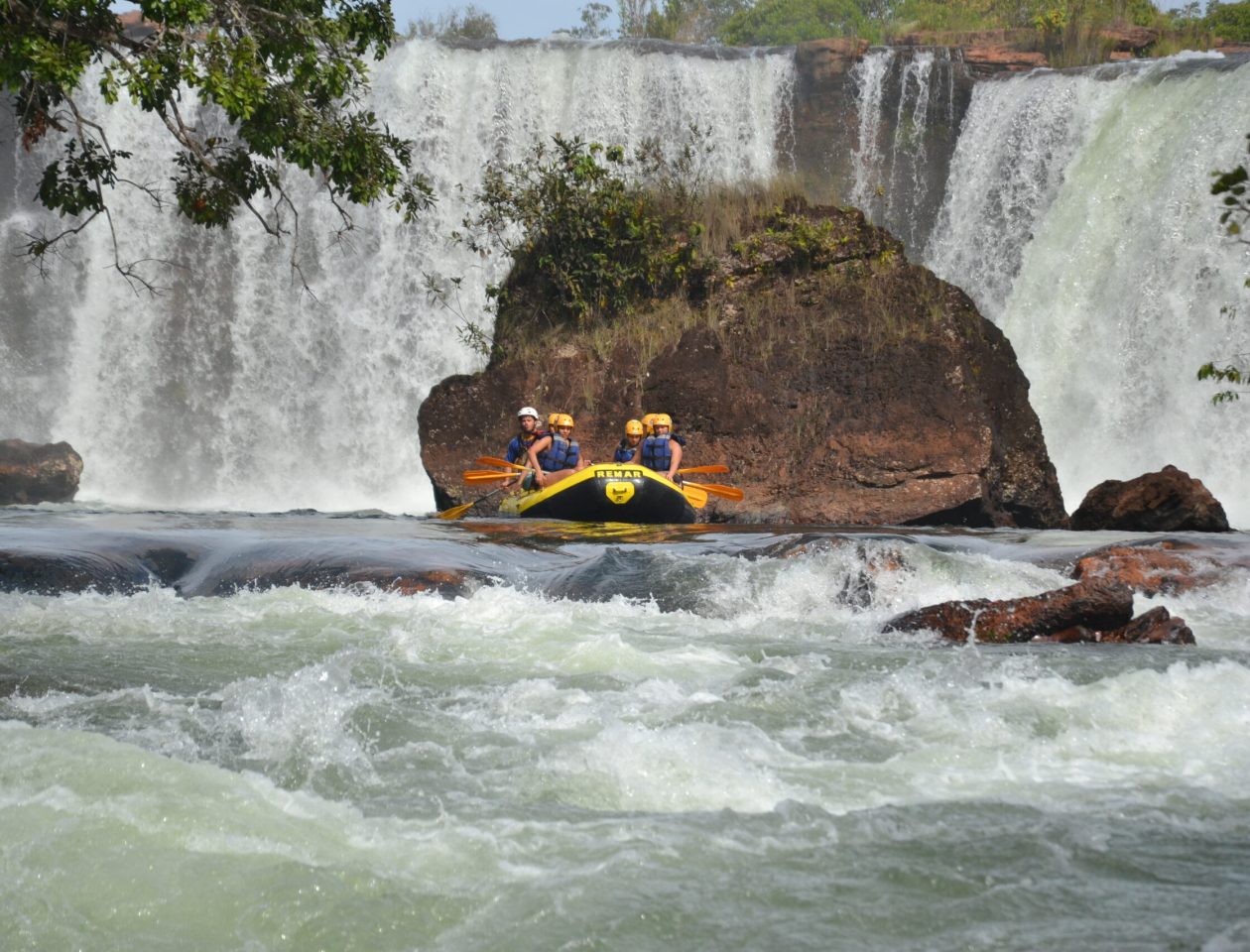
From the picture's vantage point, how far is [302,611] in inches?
325

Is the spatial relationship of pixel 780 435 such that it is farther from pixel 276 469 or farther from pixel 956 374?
pixel 276 469

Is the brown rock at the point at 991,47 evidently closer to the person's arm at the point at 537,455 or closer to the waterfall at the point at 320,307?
the waterfall at the point at 320,307

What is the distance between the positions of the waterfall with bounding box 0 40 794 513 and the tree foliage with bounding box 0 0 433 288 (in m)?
15.3

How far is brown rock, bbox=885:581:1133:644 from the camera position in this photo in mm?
7383

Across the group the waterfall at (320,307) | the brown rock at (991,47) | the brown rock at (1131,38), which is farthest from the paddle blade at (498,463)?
the brown rock at (1131,38)

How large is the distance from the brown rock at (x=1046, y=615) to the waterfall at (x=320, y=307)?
1683cm

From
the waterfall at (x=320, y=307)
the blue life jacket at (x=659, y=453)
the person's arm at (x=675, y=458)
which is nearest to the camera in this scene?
the person's arm at (x=675, y=458)

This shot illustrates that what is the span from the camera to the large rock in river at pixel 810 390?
54.1 feet

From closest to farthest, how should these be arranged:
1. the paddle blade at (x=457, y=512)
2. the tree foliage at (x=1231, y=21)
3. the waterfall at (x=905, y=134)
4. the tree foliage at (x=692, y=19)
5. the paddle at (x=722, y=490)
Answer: the paddle at (x=722, y=490) < the paddle blade at (x=457, y=512) < the waterfall at (x=905, y=134) < the tree foliage at (x=1231, y=21) < the tree foliage at (x=692, y=19)

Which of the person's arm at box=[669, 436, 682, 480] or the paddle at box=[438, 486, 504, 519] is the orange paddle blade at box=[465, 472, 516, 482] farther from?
the person's arm at box=[669, 436, 682, 480]

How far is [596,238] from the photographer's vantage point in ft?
65.1

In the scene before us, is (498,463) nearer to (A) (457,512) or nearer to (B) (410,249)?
(A) (457,512)

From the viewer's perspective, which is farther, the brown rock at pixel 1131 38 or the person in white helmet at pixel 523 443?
the brown rock at pixel 1131 38

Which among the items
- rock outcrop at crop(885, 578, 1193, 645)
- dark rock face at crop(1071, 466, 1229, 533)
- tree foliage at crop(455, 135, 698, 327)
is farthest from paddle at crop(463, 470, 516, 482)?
rock outcrop at crop(885, 578, 1193, 645)
